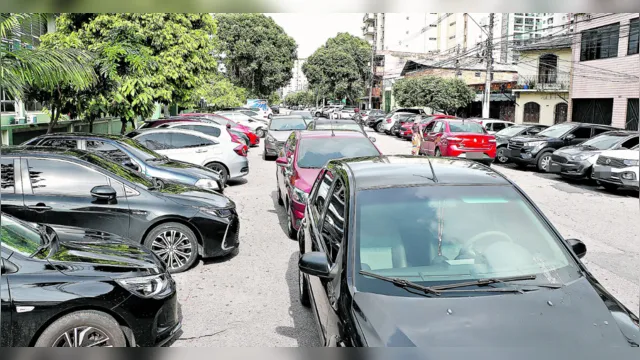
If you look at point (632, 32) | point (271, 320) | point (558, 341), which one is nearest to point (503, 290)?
point (558, 341)

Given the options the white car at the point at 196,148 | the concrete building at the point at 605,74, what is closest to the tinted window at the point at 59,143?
the white car at the point at 196,148

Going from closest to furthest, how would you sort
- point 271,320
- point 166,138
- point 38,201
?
1. point 271,320
2. point 38,201
3. point 166,138

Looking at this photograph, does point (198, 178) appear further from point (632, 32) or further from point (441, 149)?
point (632, 32)

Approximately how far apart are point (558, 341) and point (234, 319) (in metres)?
3.17

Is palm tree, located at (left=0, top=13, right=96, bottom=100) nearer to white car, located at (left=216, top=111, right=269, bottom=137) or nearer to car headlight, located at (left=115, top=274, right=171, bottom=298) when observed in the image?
car headlight, located at (left=115, top=274, right=171, bottom=298)

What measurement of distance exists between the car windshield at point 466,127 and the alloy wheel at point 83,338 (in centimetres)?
1615

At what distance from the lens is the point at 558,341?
2.70 m

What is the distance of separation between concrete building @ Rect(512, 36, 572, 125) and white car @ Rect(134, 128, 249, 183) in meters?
21.9

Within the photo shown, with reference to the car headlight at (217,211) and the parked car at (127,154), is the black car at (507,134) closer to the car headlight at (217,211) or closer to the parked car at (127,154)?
the parked car at (127,154)

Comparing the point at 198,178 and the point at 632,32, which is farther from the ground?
the point at 632,32

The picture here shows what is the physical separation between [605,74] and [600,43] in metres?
1.44

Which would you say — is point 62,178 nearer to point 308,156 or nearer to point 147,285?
point 147,285

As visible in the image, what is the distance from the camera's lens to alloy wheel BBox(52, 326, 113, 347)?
12.2 feet

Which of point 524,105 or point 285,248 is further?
point 524,105
